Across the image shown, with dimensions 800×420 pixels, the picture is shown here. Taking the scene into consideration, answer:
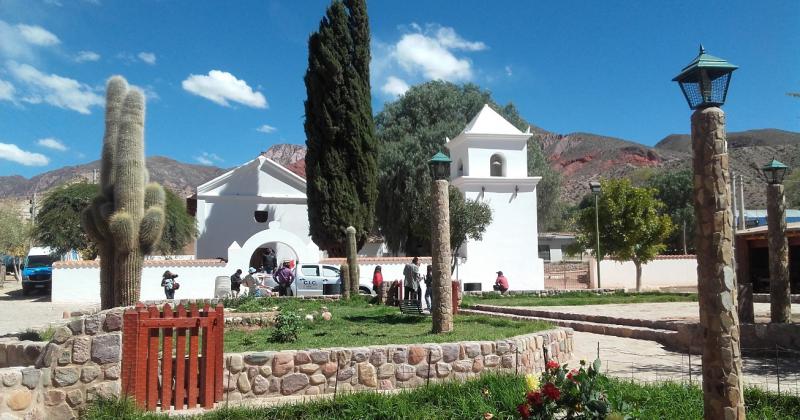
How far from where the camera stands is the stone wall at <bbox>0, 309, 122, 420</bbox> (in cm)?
625

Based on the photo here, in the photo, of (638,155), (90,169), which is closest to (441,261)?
(638,155)

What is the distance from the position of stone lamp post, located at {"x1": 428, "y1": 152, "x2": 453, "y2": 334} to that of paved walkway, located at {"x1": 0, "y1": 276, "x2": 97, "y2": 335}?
950 cm

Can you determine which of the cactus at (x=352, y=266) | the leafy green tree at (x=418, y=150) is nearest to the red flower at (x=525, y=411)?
the cactus at (x=352, y=266)

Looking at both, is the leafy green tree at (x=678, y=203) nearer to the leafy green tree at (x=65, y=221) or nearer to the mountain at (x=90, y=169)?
the leafy green tree at (x=65, y=221)

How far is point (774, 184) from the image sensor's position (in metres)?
12.9

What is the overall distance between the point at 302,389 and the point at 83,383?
2.49m

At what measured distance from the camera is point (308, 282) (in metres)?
23.9

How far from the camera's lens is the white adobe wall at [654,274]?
33.7 metres

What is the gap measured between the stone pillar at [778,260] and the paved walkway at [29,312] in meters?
15.9

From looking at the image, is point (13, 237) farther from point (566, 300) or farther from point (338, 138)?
point (566, 300)

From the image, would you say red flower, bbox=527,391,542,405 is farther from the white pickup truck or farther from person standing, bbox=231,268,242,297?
person standing, bbox=231,268,242,297

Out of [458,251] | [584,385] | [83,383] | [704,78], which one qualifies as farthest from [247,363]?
[458,251]

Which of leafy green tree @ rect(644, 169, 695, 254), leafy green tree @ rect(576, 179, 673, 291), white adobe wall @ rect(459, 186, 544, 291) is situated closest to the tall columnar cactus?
white adobe wall @ rect(459, 186, 544, 291)

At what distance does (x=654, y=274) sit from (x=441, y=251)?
26.6m
